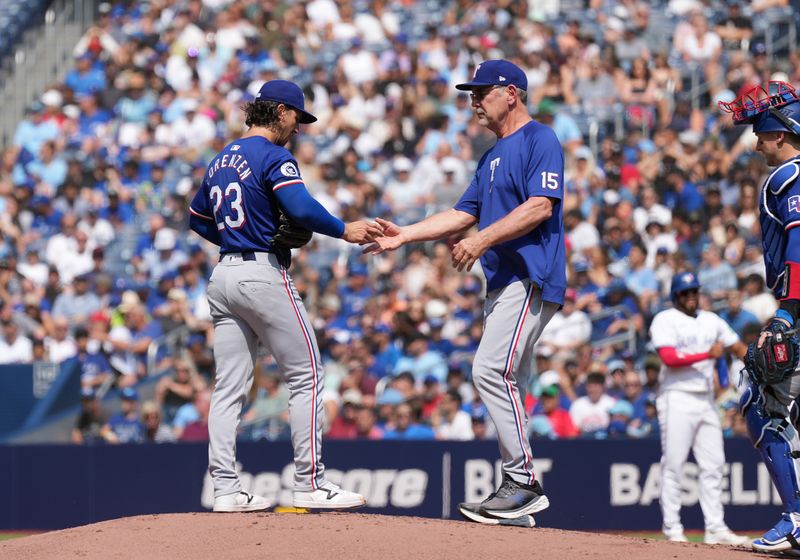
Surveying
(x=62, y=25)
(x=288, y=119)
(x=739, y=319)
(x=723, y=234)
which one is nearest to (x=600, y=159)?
(x=723, y=234)

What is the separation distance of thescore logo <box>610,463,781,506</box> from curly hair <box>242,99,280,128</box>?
20.2ft

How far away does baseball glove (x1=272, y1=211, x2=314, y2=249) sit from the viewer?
7543 mm

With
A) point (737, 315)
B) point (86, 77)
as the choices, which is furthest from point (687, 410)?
point (86, 77)

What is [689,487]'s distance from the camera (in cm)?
1253

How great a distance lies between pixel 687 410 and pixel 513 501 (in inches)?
161

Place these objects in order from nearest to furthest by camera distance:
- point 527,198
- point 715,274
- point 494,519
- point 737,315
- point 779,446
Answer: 1. point 779,446
2. point 494,519
3. point 527,198
4. point 737,315
5. point 715,274

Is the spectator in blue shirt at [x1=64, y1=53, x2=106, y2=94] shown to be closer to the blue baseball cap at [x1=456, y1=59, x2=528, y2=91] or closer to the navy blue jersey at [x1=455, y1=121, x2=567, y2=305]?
the blue baseball cap at [x1=456, y1=59, x2=528, y2=91]

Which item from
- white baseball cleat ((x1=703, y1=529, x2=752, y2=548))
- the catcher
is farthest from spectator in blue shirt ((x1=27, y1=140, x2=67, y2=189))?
the catcher

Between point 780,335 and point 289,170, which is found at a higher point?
point 289,170

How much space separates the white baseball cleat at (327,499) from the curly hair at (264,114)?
6.86ft

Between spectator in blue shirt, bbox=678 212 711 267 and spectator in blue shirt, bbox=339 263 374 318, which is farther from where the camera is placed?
spectator in blue shirt, bbox=339 263 374 318

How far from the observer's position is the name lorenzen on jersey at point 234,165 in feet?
24.6

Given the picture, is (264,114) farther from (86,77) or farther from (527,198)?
(86,77)

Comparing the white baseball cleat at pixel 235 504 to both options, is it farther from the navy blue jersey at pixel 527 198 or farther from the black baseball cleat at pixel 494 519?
the navy blue jersey at pixel 527 198
